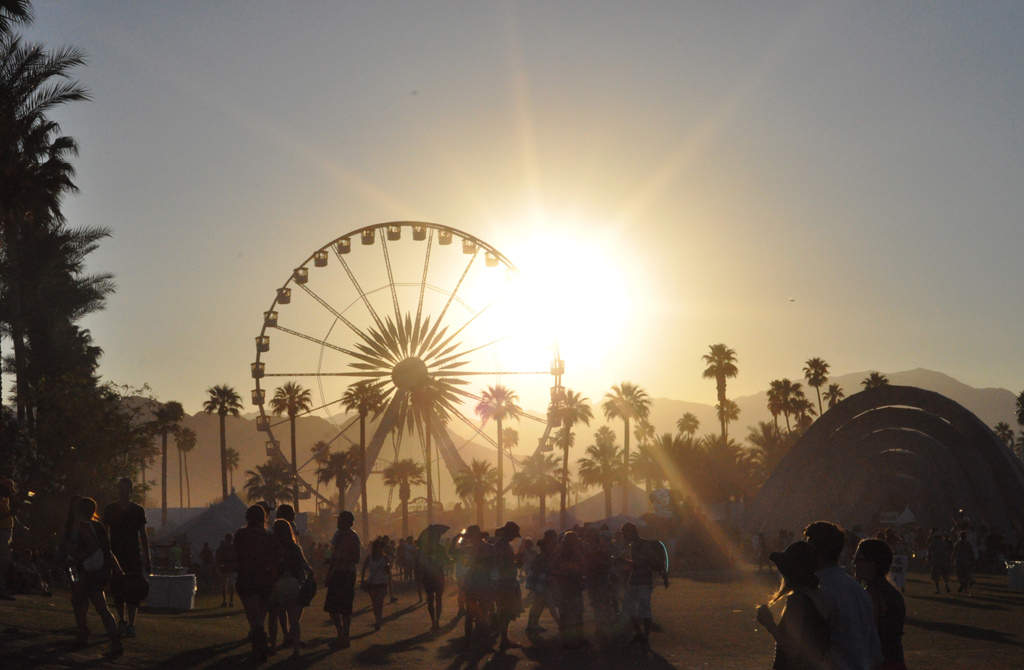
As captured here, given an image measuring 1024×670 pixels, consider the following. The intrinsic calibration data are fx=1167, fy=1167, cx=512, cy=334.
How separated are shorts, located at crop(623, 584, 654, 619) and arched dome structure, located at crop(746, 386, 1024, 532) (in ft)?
116

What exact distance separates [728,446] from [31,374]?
54.9m

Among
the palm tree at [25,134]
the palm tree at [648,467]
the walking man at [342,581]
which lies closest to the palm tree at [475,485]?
the palm tree at [648,467]

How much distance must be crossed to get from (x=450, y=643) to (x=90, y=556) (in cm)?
737

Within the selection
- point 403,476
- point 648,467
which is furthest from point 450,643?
point 648,467

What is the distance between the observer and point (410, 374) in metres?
54.4

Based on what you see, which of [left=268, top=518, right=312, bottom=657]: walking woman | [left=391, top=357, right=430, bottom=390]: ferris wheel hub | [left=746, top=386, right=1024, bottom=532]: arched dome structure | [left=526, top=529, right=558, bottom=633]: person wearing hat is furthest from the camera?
[left=391, top=357, right=430, bottom=390]: ferris wheel hub

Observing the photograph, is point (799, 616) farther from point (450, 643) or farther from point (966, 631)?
point (966, 631)

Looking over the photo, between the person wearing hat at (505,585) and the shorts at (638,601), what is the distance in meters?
1.67

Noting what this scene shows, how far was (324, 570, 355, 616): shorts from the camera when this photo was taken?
1661 centimetres

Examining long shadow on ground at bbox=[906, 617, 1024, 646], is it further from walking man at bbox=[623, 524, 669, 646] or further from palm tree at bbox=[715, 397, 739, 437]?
palm tree at bbox=[715, 397, 739, 437]

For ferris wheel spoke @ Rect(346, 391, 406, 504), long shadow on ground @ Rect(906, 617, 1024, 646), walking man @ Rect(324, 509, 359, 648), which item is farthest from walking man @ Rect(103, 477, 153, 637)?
ferris wheel spoke @ Rect(346, 391, 406, 504)

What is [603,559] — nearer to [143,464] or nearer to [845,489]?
[143,464]

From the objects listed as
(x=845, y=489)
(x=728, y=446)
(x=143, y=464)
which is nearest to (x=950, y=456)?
(x=845, y=489)

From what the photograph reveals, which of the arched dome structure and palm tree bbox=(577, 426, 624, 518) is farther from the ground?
palm tree bbox=(577, 426, 624, 518)
